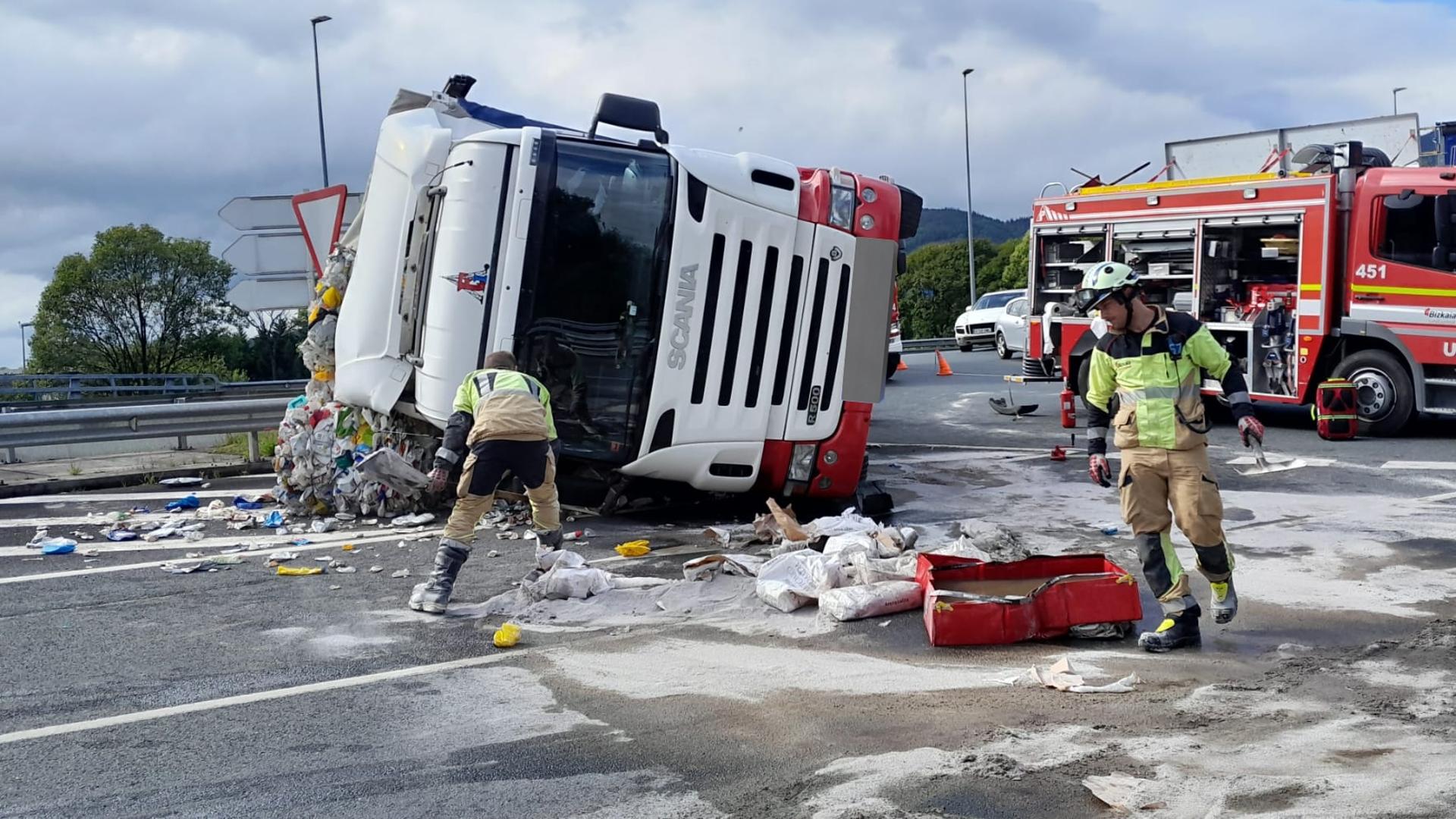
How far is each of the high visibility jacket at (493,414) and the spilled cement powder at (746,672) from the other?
1.53 meters

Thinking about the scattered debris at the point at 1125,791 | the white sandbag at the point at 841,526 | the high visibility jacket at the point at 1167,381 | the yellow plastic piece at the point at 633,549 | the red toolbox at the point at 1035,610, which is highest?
the high visibility jacket at the point at 1167,381

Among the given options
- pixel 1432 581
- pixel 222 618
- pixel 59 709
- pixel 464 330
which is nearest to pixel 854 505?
pixel 464 330

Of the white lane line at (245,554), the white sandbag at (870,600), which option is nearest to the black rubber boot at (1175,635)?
the white sandbag at (870,600)

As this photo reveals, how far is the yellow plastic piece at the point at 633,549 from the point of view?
7.96 m

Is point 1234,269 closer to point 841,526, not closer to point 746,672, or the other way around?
point 841,526

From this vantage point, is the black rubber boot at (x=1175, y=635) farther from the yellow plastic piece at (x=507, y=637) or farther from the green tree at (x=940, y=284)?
the green tree at (x=940, y=284)

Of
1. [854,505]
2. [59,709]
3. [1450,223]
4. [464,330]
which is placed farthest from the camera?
[1450,223]

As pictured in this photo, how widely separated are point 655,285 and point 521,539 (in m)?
1.92

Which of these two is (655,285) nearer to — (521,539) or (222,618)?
(521,539)

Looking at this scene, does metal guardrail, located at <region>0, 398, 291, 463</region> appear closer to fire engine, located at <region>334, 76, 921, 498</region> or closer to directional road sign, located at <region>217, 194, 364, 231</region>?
directional road sign, located at <region>217, 194, 364, 231</region>

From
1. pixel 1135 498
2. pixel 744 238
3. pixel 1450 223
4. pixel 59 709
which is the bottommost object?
pixel 59 709

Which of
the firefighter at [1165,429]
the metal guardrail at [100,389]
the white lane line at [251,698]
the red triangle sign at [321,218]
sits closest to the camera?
the white lane line at [251,698]

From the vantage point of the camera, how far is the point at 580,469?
881 cm

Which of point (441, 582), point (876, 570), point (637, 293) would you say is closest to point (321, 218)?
point (637, 293)
